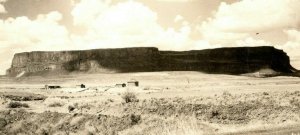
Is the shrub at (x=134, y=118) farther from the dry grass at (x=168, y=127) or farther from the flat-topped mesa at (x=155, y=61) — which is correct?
the flat-topped mesa at (x=155, y=61)

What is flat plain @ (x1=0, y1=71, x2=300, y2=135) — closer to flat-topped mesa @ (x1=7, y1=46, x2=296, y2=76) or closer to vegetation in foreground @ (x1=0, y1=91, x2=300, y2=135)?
vegetation in foreground @ (x1=0, y1=91, x2=300, y2=135)

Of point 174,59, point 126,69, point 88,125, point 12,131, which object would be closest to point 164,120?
point 88,125

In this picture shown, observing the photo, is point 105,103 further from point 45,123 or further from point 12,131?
point 12,131

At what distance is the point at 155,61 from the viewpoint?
10588cm

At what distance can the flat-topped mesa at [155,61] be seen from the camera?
104 metres

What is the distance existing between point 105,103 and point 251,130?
1009 cm

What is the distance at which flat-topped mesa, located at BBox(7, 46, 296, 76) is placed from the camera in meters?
104

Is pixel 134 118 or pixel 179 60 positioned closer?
pixel 134 118

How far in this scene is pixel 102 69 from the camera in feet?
338

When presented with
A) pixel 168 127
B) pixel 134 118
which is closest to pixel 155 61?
pixel 134 118

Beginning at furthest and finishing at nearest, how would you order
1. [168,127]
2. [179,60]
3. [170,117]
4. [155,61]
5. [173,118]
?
[179,60] → [155,61] → [170,117] → [173,118] → [168,127]

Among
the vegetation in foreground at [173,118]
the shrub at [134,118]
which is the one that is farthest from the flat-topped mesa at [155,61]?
the shrub at [134,118]

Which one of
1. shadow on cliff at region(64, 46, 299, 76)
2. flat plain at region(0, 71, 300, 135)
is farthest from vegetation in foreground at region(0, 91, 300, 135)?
shadow on cliff at region(64, 46, 299, 76)

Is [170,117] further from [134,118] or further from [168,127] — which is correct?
[134,118]
